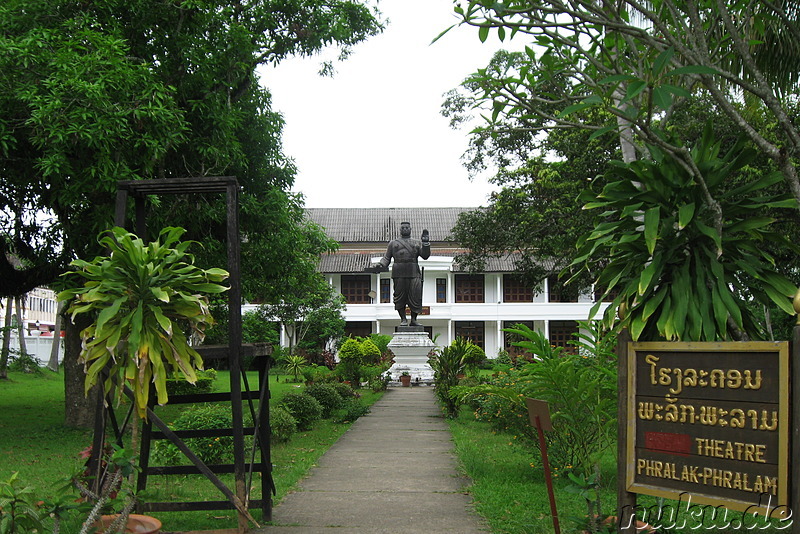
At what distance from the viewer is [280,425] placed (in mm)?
10000

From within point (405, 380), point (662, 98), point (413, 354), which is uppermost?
point (662, 98)

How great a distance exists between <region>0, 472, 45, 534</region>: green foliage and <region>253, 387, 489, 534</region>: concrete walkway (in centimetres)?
186

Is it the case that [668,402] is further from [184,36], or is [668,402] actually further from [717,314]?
[184,36]

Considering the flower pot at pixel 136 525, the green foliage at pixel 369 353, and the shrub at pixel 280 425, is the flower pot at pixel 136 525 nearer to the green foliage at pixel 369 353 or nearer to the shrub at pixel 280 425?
the shrub at pixel 280 425

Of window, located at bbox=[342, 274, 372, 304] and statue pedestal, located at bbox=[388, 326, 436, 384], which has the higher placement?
window, located at bbox=[342, 274, 372, 304]

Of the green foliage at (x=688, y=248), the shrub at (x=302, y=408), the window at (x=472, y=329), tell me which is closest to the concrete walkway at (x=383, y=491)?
the shrub at (x=302, y=408)

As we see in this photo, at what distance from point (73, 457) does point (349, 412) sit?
4.99m

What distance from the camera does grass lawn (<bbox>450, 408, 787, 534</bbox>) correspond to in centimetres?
522

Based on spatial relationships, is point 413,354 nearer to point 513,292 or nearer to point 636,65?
point 636,65

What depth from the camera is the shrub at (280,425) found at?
32.5 feet

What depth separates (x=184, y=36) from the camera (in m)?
10.8

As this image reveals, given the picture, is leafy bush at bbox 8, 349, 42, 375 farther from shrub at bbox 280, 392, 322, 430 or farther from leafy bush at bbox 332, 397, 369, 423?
shrub at bbox 280, 392, 322, 430

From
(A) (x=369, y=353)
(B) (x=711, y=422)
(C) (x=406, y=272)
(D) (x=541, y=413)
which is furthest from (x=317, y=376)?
(B) (x=711, y=422)

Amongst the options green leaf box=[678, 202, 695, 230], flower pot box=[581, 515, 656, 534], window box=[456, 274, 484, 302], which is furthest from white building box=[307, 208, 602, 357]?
flower pot box=[581, 515, 656, 534]
